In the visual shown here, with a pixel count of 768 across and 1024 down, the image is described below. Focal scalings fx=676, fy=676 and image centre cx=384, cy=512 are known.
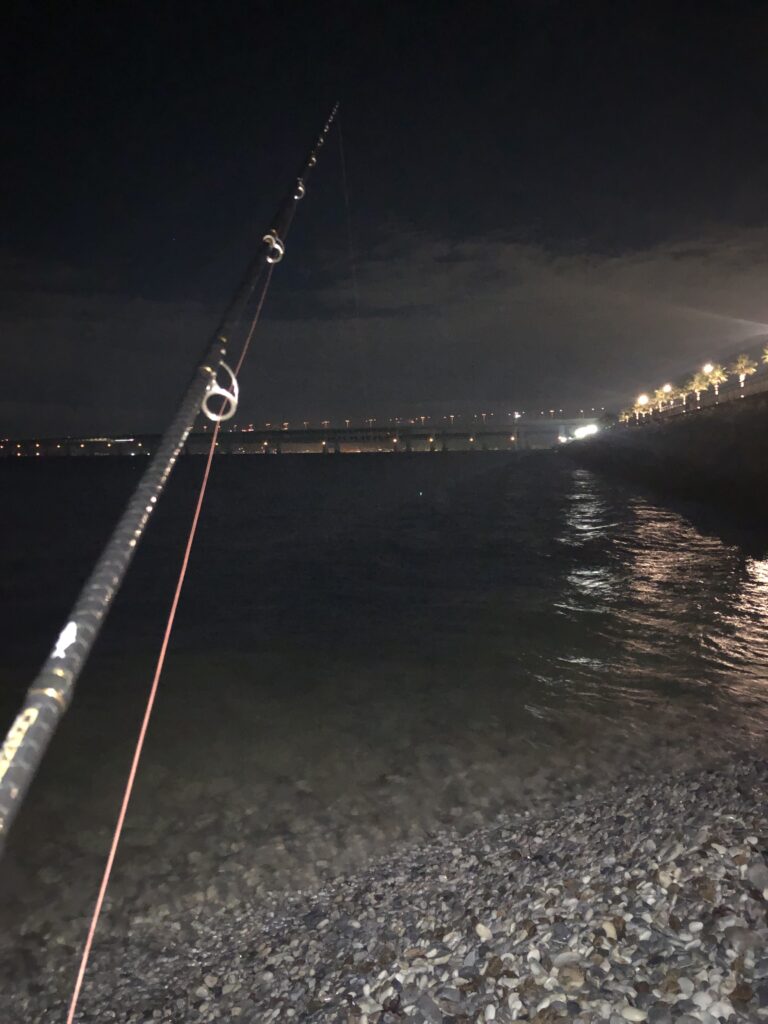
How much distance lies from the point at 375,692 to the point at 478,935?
875 centimetres

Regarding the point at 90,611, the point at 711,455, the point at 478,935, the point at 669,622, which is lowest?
the point at 669,622

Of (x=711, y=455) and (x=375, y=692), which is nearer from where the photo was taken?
(x=375, y=692)

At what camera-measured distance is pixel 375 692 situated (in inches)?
559

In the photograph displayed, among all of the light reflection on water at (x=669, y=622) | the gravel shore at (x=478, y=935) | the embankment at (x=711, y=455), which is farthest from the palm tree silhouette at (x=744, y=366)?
the gravel shore at (x=478, y=935)

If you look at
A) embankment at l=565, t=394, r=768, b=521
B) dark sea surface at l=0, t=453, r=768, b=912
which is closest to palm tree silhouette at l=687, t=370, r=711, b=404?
embankment at l=565, t=394, r=768, b=521

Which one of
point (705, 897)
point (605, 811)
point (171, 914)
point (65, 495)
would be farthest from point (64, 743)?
point (65, 495)

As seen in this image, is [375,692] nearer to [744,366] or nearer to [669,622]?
[669,622]

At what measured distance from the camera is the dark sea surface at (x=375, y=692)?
29.2 ft

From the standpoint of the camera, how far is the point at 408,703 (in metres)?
13.4

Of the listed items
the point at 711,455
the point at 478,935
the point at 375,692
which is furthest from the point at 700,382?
the point at 478,935

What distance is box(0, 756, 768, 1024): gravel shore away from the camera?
4617mm

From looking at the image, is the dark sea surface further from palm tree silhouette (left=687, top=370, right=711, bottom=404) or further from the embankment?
palm tree silhouette (left=687, top=370, right=711, bottom=404)

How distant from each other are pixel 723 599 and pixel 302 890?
1711 centimetres

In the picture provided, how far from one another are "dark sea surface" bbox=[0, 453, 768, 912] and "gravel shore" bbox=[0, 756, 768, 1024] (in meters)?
0.84
